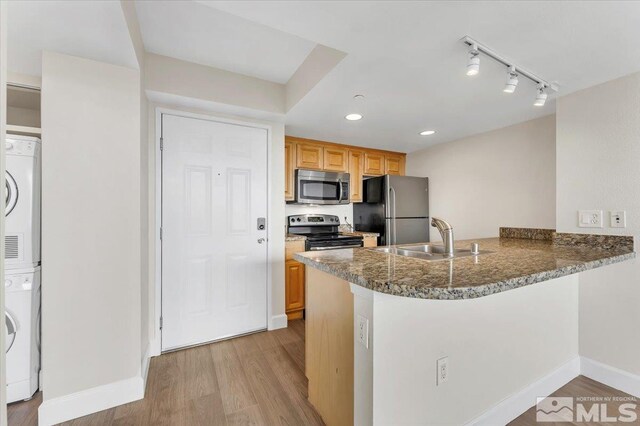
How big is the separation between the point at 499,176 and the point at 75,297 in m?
3.82

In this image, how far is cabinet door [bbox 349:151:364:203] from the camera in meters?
3.70

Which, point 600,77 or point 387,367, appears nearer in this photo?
point 387,367

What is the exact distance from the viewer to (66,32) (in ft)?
4.58

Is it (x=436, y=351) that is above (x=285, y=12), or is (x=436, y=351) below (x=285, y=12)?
below

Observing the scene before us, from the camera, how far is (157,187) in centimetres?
229

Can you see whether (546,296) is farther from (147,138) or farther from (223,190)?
(147,138)

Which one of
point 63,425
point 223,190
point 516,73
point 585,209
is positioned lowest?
point 63,425

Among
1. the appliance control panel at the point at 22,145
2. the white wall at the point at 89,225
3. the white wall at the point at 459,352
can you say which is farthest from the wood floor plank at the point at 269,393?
the appliance control panel at the point at 22,145

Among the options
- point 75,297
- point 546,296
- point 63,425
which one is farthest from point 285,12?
point 63,425

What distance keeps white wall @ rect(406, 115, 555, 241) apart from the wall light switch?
0.58m

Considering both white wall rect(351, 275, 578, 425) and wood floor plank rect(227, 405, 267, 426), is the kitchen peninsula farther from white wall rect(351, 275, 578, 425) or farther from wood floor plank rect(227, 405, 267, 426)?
wood floor plank rect(227, 405, 267, 426)

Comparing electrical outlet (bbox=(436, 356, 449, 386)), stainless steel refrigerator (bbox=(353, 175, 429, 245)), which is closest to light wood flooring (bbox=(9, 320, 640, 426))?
electrical outlet (bbox=(436, 356, 449, 386))

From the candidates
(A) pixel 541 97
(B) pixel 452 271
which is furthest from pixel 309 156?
(B) pixel 452 271

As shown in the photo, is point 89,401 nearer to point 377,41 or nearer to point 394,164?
point 377,41
